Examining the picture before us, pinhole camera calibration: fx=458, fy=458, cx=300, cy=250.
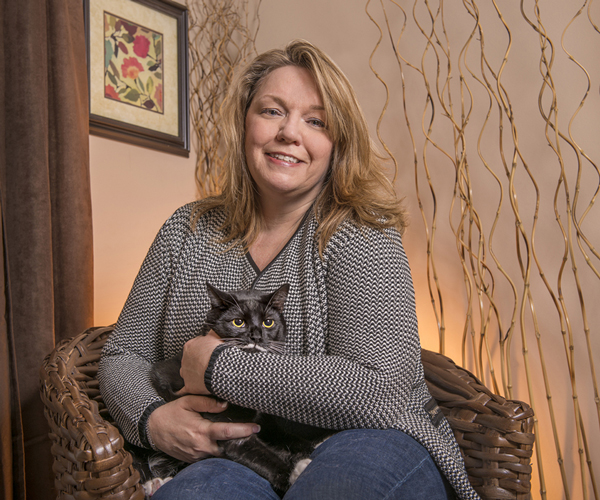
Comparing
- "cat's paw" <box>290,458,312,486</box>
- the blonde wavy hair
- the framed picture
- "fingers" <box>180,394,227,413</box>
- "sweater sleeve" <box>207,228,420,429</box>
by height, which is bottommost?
"cat's paw" <box>290,458,312,486</box>

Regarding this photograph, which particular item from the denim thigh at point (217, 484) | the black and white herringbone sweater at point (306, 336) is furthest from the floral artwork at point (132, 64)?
the denim thigh at point (217, 484)

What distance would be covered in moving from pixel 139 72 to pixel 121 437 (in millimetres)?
1805

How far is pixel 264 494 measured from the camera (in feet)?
2.66

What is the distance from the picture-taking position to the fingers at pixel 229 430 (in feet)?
2.88

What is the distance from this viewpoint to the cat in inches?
34.5

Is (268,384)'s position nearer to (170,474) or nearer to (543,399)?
(170,474)

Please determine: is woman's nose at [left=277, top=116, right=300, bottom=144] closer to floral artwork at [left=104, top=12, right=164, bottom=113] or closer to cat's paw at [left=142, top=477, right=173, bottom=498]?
cat's paw at [left=142, top=477, right=173, bottom=498]

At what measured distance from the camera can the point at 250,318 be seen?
100cm

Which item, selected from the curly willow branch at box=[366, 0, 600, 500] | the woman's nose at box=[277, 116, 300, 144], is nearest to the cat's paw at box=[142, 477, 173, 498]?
the woman's nose at box=[277, 116, 300, 144]

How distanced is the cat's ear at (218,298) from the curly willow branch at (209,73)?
4.50 feet

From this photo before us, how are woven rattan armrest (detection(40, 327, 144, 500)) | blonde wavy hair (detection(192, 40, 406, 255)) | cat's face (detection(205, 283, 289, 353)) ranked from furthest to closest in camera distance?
blonde wavy hair (detection(192, 40, 406, 255)), cat's face (detection(205, 283, 289, 353)), woven rattan armrest (detection(40, 327, 144, 500))

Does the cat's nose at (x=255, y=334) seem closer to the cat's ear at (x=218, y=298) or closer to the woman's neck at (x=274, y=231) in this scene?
the cat's ear at (x=218, y=298)

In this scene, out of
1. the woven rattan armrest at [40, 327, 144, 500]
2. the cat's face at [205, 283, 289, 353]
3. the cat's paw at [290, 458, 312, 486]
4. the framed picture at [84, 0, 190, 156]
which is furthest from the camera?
the framed picture at [84, 0, 190, 156]

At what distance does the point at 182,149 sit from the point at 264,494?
5.99 feet
